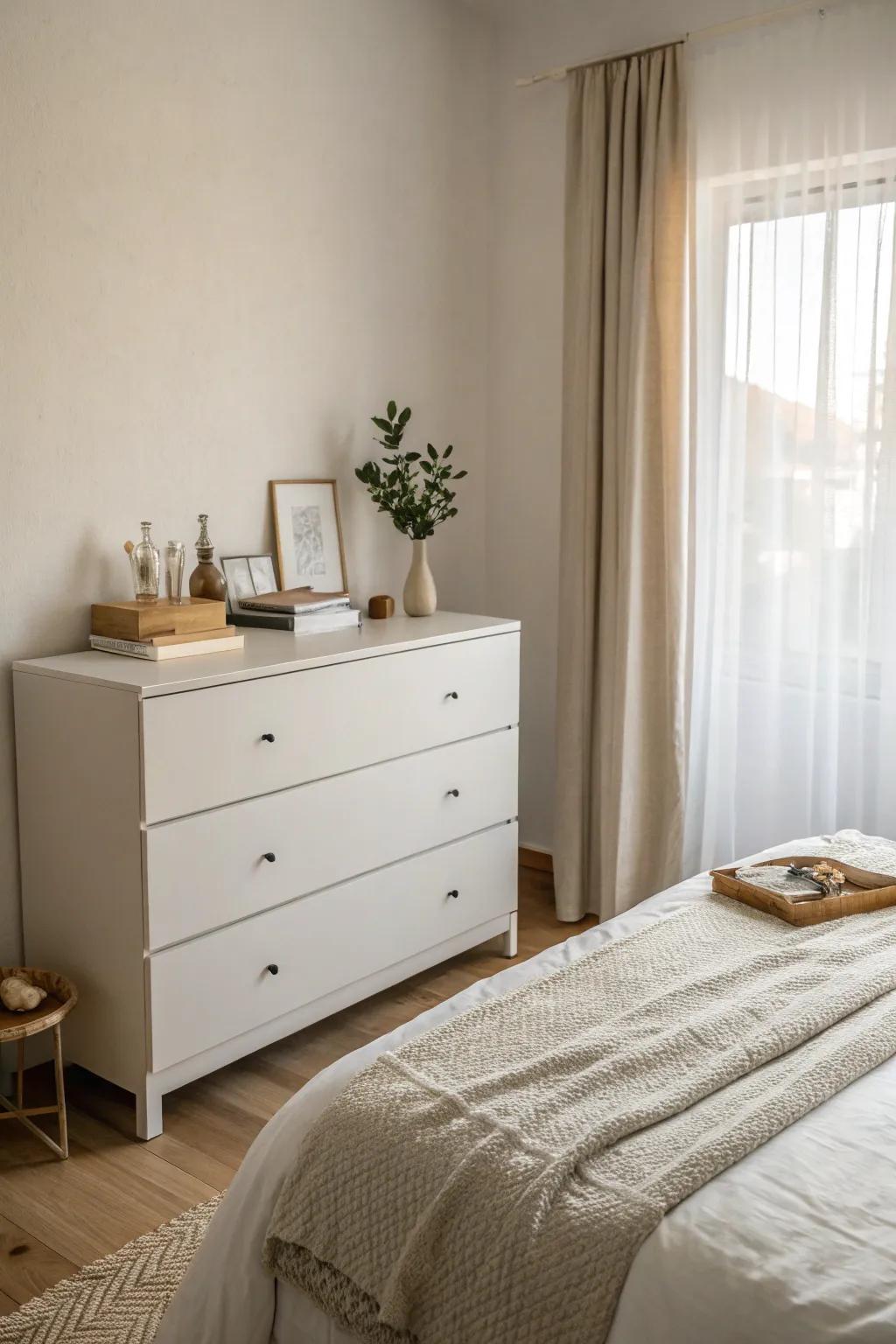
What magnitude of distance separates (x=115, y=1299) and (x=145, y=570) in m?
1.48

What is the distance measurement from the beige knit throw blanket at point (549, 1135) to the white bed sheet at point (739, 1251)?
29 millimetres

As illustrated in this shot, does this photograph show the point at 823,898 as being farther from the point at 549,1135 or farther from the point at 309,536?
the point at 309,536

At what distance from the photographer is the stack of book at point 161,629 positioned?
2594mm

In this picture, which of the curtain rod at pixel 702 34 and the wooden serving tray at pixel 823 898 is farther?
the curtain rod at pixel 702 34

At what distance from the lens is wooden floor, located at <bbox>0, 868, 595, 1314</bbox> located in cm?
211

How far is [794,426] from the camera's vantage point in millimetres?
3242

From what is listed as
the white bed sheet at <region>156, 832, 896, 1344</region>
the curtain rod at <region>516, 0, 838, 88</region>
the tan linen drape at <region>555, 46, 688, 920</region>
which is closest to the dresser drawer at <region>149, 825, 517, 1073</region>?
the tan linen drape at <region>555, 46, 688, 920</region>

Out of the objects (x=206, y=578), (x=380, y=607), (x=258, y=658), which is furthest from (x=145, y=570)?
(x=380, y=607)

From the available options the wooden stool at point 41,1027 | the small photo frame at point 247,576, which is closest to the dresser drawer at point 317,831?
the wooden stool at point 41,1027

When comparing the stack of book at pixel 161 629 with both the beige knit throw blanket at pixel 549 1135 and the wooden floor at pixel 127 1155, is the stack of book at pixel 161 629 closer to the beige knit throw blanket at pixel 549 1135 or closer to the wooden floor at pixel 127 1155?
the wooden floor at pixel 127 1155

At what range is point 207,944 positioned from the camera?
2.49 meters

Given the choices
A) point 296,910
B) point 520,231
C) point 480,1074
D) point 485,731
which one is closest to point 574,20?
point 520,231

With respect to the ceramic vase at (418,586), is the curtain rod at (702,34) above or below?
above

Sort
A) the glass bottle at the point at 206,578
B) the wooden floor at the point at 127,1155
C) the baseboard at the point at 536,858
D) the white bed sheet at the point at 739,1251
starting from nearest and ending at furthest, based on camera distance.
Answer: the white bed sheet at the point at 739,1251, the wooden floor at the point at 127,1155, the glass bottle at the point at 206,578, the baseboard at the point at 536,858
